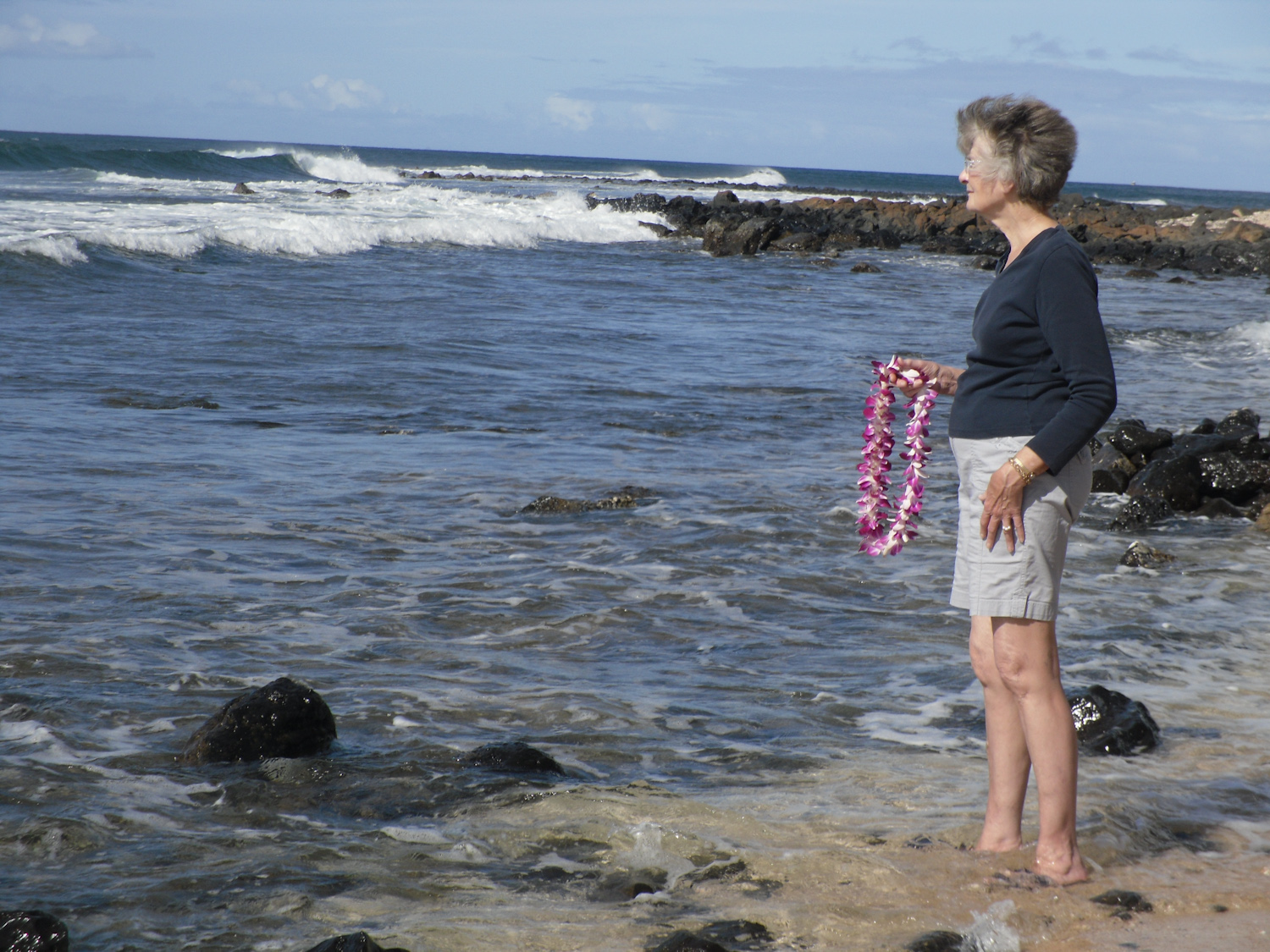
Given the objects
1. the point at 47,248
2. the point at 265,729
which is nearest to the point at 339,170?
the point at 47,248

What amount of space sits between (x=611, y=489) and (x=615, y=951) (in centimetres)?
553

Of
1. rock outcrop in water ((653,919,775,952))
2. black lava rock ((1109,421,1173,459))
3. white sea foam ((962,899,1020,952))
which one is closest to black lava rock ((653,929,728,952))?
rock outcrop in water ((653,919,775,952))

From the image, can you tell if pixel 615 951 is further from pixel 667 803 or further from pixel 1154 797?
pixel 1154 797

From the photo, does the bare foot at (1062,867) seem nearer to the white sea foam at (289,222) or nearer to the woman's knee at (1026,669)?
the woman's knee at (1026,669)

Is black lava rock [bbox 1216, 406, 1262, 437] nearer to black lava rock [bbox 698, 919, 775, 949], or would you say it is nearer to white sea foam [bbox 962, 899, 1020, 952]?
white sea foam [bbox 962, 899, 1020, 952]

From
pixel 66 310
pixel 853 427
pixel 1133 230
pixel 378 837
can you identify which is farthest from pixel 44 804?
pixel 1133 230

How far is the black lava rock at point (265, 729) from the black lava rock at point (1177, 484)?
634 centimetres

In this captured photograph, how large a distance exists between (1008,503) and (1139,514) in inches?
220

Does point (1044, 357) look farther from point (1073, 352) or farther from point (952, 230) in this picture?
point (952, 230)

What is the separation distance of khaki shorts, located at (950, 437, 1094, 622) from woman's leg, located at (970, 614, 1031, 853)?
14 cm

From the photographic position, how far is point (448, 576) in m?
6.29

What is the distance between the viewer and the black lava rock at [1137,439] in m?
9.23

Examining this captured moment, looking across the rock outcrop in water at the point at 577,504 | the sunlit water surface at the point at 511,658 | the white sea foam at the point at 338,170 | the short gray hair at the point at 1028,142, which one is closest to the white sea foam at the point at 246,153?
the white sea foam at the point at 338,170

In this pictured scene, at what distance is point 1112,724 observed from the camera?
433 cm
